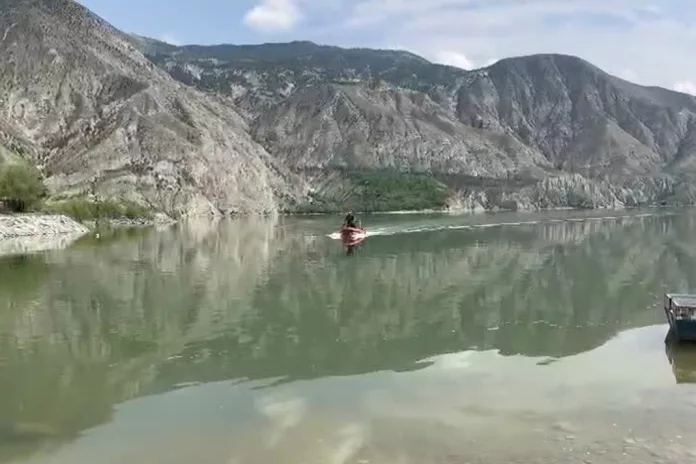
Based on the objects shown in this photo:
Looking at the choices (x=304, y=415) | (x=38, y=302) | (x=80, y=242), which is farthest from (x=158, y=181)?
(x=304, y=415)

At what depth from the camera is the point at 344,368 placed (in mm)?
21734

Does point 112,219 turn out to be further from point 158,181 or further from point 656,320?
point 656,320

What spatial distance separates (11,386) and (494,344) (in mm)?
14035

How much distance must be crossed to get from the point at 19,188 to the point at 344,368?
76.5 m

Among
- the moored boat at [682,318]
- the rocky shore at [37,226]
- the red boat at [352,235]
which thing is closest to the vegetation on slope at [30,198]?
the rocky shore at [37,226]

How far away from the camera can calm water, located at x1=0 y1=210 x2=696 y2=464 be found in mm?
15547

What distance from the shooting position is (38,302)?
34.5 m

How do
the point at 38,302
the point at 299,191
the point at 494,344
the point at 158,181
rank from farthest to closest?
the point at 299,191
the point at 158,181
the point at 38,302
the point at 494,344

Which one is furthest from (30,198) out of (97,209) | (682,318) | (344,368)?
(682,318)

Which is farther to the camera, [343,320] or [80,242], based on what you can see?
[80,242]

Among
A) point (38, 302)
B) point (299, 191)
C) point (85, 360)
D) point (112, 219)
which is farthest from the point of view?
point (299, 191)

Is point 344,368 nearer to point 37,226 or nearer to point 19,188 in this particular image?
point 37,226

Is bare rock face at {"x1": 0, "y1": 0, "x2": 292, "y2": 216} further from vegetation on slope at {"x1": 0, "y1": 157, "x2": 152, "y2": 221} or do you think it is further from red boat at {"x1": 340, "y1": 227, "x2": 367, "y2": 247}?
red boat at {"x1": 340, "y1": 227, "x2": 367, "y2": 247}

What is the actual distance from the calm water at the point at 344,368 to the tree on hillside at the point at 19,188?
45640mm
